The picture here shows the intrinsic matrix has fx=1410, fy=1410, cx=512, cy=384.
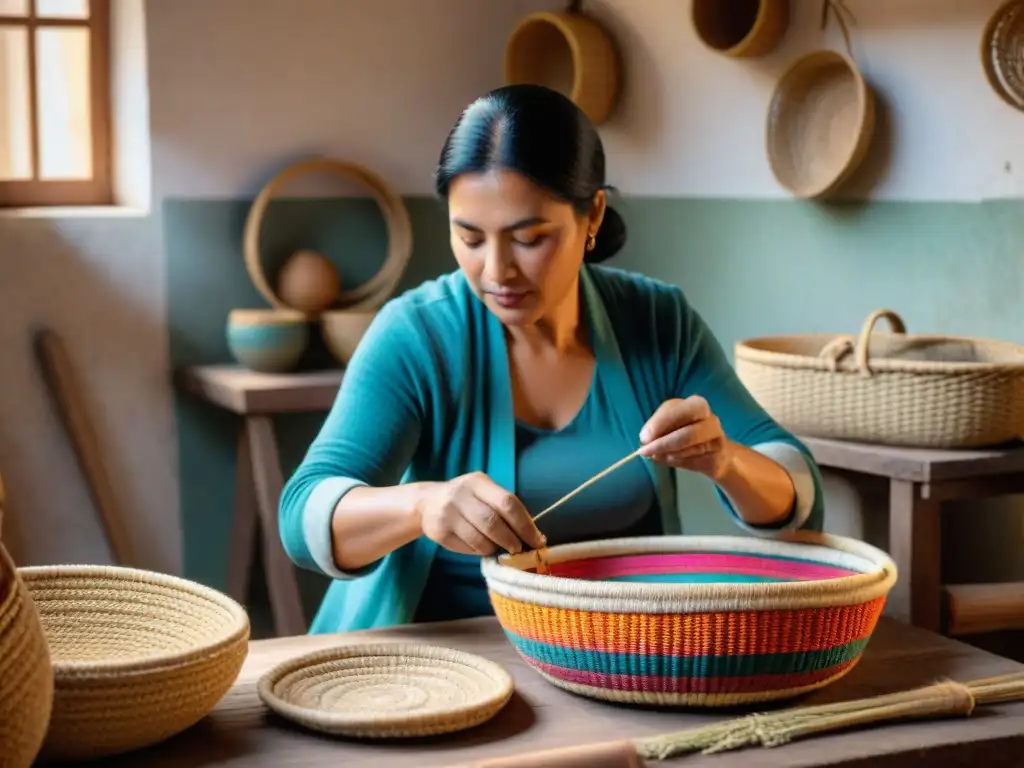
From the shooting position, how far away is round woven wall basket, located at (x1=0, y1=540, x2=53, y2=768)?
3.15 feet

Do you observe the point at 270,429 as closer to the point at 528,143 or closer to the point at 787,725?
the point at 528,143

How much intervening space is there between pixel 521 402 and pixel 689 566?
0.36m

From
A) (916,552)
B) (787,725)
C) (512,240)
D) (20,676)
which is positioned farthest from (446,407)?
(916,552)

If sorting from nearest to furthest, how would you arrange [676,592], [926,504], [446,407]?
[676,592] → [446,407] → [926,504]

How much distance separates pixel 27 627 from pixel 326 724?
30 centimetres

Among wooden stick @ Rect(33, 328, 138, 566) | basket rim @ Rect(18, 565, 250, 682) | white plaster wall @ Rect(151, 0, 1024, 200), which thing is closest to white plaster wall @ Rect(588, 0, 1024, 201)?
white plaster wall @ Rect(151, 0, 1024, 200)

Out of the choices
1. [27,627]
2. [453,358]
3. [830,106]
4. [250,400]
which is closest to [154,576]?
[27,627]

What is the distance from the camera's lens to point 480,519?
Answer: 4.58 ft

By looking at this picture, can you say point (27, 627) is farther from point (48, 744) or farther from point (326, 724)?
point (326, 724)

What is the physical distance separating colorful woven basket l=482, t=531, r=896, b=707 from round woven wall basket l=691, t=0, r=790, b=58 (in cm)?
184

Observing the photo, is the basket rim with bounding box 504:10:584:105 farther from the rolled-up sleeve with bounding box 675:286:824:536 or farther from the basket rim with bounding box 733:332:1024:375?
the rolled-up sleeve with bounding box 675:286:824:536

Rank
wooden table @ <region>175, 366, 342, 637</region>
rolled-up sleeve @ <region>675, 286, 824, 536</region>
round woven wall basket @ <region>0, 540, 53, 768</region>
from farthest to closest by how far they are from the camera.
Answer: wooden table @ <region>175, 366, 342, 637</region>, rolled-up sleeve @ <region>675, 286, 824, 536</region>, round woven wall basket @ <region>0, 540, 53, 768</region>

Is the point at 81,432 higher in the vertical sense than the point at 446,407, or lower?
lower

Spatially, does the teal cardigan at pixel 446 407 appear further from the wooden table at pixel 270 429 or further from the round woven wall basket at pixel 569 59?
the round woven wall basket at pixel 569 59
